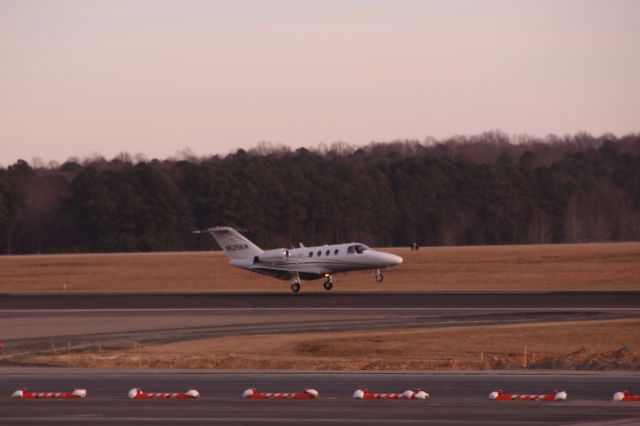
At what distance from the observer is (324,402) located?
22.3 m

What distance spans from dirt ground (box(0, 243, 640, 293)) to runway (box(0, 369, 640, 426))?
39087 mm

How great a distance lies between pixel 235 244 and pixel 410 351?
98.5ft

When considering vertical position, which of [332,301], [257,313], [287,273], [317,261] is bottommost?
[257,313]

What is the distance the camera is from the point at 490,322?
41531mm

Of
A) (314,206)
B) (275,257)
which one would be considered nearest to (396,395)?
(275,257)

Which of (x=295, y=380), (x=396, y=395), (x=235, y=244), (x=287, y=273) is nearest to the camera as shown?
(x=396, y=395)

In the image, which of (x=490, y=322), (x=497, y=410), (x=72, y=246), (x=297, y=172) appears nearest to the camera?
(x=497, y=410)

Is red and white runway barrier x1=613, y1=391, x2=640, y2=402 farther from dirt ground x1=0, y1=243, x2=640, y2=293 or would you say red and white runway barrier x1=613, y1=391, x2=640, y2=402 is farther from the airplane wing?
dirt ground x1=0, y1=243, x2=640, y2=293

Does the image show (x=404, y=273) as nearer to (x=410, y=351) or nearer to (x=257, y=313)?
(x=257, y=313)

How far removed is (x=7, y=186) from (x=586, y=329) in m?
95.4

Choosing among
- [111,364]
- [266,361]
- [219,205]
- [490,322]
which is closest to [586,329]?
[490,322]

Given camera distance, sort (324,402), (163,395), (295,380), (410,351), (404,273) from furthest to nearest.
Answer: (404,273) → (410,351) → (295,380) → (163,395) → (324,402)

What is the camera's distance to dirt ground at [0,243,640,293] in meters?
70.4

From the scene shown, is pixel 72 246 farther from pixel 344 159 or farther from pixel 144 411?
pixel 144 411
